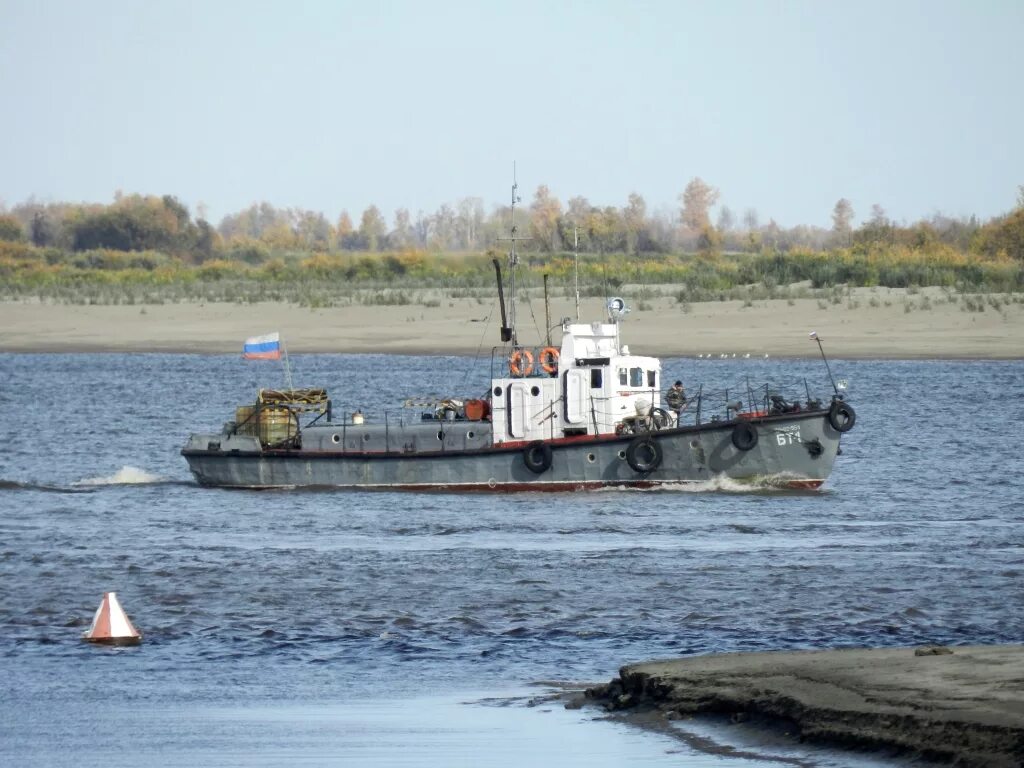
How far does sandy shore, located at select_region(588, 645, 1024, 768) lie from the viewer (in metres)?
12.3

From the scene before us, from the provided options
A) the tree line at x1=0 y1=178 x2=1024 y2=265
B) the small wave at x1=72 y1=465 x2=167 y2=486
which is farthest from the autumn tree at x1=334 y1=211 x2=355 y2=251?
the small wave at x1=72 y1=465 x2=167 y2=486

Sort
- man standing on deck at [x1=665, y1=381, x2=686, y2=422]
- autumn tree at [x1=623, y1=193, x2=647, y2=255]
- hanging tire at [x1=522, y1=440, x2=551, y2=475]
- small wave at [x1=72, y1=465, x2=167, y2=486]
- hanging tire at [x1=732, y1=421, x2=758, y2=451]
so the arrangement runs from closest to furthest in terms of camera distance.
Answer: hanging tire at [x1=732, y1=421, x2=758, y2=451], man standing on deck at [x1=665, y1=381, x2=686, y2=422], hanging tire at [x1=522, y1=440, x2=551, y2=475], small wave at [x1=72, y1=465, x2=167, y2=486], autumn tree at [x1=623, y1=193, x2=647, y2=255]

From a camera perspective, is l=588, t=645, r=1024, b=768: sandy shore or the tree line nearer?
l=588, t=645, r=1024, b=768: sandy shore

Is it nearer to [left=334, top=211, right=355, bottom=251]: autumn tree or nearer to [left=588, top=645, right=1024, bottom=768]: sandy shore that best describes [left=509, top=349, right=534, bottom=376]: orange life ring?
[left=588, top=645, right=1024, bottom=768]: sandy shore

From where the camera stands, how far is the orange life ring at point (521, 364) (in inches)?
1245

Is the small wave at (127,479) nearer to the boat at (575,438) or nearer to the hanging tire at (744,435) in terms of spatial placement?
the boat at (575,438)

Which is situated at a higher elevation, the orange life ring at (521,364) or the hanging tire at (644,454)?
the orange life ring at (521,364)

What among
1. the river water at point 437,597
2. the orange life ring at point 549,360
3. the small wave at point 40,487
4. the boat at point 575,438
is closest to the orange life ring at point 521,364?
the boat at point 575,438

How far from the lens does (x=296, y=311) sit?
8400 centimetres

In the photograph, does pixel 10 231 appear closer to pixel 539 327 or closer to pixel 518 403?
pixel 539 327

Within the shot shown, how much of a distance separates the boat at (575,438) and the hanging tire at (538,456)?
2 cm

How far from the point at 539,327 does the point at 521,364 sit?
133ft

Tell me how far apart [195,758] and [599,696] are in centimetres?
331

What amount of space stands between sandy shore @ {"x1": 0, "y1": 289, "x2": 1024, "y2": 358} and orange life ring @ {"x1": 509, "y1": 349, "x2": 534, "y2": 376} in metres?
30.6
